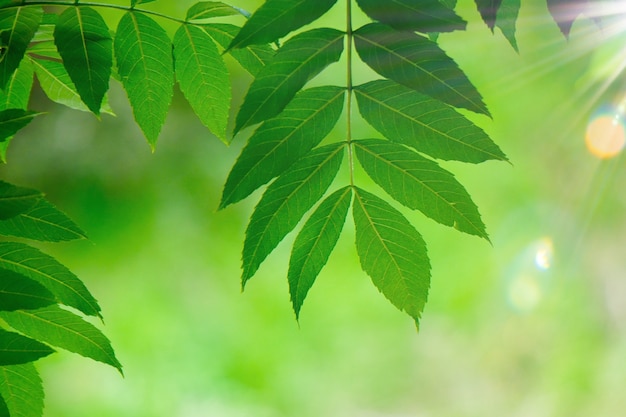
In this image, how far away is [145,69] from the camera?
672 mm

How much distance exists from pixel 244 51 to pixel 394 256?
0.31 metres

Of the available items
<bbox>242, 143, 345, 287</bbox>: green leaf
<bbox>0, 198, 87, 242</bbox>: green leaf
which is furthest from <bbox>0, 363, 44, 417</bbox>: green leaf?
<bbox>242, 143, 345, 287</bbox>: green leaf

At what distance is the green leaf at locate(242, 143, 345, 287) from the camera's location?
0.60 metres

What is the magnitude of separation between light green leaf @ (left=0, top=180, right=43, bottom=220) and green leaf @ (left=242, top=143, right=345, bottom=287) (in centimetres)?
20

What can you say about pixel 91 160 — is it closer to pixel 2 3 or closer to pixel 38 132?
pixel 38 132

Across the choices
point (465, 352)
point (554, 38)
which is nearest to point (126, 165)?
point (465, 352)

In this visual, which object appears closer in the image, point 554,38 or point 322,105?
point 322,105

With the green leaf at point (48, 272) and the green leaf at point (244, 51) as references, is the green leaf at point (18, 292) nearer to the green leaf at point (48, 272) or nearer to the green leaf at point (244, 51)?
the green leaf at point (48, 272)

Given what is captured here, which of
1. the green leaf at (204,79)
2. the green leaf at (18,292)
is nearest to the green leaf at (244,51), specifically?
the green leaf at (204,79)

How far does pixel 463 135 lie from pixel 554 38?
397cm

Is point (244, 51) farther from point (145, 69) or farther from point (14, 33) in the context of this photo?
point (14, 33)

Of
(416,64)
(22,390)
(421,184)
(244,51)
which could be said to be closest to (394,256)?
(421,184)

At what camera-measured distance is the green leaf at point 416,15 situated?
0.49m

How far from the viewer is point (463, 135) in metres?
0.57
